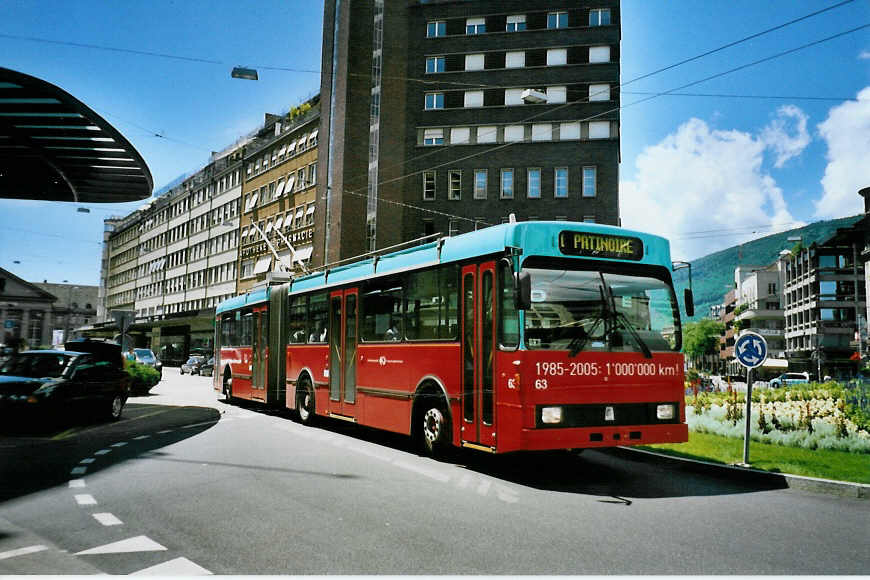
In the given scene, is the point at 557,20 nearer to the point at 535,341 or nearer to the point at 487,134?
the point at 487,134

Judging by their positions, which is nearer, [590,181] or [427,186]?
[590,181]

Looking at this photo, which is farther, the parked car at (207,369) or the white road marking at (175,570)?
the parked car at (207,369)

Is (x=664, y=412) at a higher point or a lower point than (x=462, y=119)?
lower

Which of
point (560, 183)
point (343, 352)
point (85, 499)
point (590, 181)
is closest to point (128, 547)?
point (85, 499)

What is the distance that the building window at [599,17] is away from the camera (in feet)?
167

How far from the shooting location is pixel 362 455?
11.8m

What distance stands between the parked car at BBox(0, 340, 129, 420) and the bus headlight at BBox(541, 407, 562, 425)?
409 inches

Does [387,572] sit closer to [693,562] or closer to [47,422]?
[693,562]

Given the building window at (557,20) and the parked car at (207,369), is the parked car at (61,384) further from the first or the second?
the building window at (557,20)

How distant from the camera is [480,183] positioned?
176 ft

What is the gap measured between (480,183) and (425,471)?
4460cm

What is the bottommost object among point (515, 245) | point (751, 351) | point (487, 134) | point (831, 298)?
point (751, 351)

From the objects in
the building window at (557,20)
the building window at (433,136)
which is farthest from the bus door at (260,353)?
the building window at (557,20)

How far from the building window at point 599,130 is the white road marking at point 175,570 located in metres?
47.9
